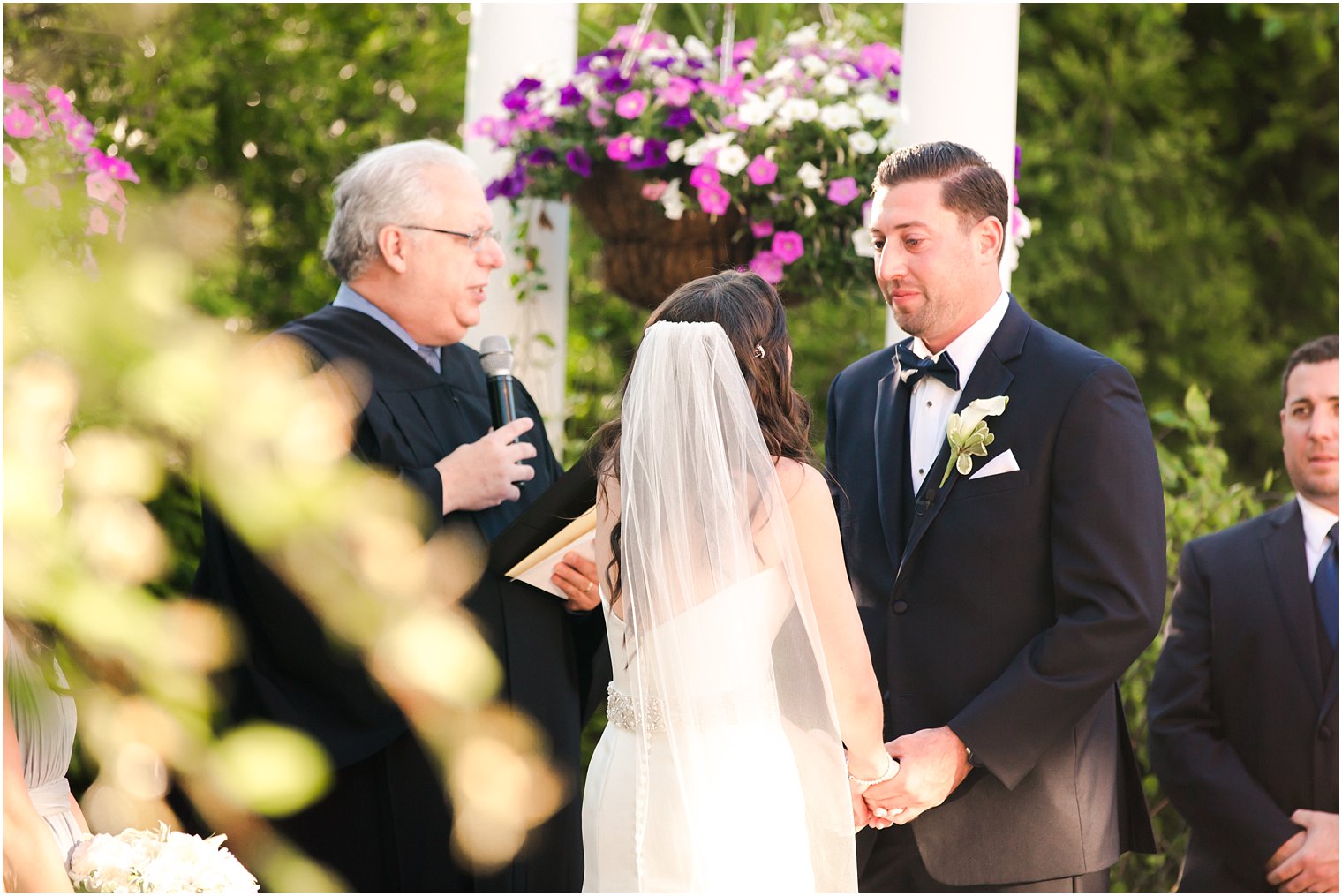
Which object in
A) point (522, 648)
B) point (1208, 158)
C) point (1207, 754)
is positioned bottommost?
point (1207, 754)

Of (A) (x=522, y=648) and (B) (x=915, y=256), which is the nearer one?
(B) (x=915, y=256)

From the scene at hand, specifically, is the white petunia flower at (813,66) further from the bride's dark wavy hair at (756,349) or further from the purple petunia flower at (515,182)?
the bride's dark wavy hair at (756,349)

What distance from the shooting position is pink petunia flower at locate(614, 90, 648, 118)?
4156 millimetres

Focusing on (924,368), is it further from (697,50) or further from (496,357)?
(697,50)

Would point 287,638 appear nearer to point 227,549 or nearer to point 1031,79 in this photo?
point 227,549

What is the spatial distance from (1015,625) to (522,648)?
1.41 meters

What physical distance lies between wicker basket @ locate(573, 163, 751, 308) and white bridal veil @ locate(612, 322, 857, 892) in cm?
141

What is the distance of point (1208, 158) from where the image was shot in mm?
8875

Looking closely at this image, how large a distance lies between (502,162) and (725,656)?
2401mm

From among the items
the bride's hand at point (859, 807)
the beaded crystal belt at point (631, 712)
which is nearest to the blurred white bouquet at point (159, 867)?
the beaded crystal belt at point (631, 712)

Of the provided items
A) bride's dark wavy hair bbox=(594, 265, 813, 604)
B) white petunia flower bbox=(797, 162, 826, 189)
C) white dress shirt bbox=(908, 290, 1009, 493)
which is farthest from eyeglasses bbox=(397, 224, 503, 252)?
white dress shirt bbox=(908, 290, 1009, 493)

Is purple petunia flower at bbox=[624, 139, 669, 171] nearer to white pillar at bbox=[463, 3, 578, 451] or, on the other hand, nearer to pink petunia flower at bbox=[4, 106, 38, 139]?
white pillar at bbox=[463, 3, 578, 451]

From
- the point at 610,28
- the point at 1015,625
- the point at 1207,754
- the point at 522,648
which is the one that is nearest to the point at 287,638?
the point at 522,648

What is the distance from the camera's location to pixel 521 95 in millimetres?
4324
